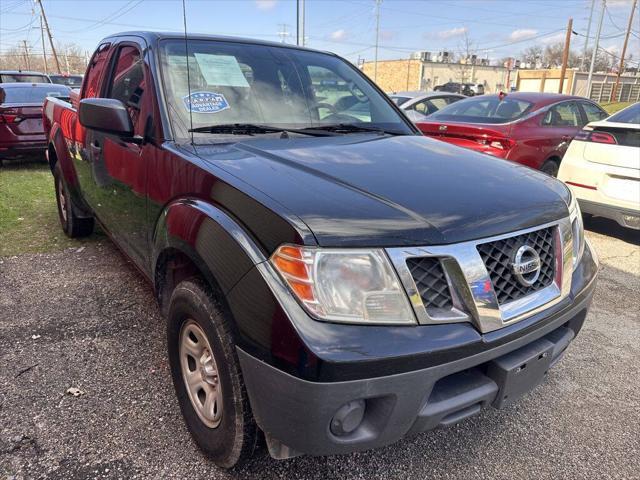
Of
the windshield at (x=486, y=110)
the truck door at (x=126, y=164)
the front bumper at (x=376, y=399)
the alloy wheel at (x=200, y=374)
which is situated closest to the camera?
the front bumper at (x=376, y=399)

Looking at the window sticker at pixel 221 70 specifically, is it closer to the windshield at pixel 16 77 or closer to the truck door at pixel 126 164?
the truck door at pixel 126 164

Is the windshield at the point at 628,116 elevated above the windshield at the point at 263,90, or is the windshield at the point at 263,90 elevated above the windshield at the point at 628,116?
the windshield at the point at 263,90

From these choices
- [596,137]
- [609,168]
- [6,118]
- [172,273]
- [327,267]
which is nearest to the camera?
[327,267]

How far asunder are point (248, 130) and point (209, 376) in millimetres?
1260

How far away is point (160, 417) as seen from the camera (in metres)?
2.32

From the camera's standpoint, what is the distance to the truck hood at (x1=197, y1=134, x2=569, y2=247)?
160 centimetres

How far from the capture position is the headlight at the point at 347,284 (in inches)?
59.1

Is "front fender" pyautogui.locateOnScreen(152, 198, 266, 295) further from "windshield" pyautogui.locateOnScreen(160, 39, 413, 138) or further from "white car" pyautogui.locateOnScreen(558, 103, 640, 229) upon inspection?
"white car" pyautogui.locateOnScreen(558, 103, 640, 229)

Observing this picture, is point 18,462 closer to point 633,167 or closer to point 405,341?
point 405,341

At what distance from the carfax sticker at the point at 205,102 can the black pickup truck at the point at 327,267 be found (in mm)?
12

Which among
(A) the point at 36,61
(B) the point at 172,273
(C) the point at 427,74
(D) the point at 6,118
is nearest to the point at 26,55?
(A) the point at 36,61

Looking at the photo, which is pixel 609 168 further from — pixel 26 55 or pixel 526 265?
pixel 26 55

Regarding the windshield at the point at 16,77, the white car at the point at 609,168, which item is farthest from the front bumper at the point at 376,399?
the windshield at the point at 16,77

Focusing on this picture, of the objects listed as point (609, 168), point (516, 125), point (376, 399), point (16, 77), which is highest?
point (16, 77)
